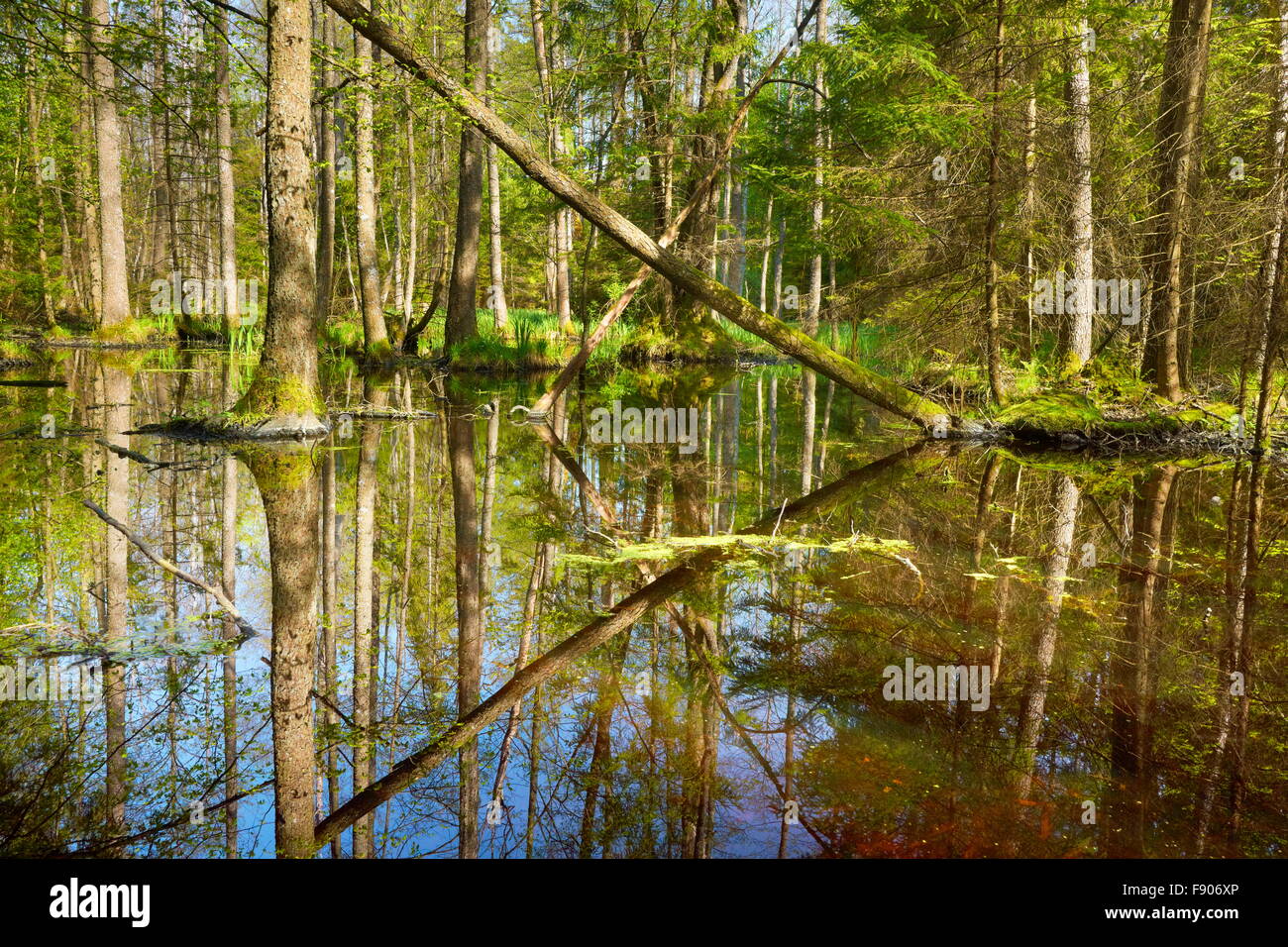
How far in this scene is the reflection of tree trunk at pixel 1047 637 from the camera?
113 inches

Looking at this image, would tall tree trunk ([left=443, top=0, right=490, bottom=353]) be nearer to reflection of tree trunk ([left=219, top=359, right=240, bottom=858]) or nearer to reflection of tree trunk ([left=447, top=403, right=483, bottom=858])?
reflection of tree trunk ([left=447, top=403, right=483, bottom=858])

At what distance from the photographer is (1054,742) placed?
2.93m

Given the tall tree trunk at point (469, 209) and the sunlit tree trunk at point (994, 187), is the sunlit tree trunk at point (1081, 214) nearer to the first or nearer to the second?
the sunlit tree trunk at point (994, 187)

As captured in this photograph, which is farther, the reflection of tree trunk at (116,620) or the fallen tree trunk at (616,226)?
the fallen tree trunk at (616,226)

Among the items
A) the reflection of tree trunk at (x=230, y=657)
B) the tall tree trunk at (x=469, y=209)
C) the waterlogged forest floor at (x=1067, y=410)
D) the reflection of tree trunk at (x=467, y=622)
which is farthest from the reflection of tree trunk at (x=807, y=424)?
the tall tree trunk at (x=469, y=209)

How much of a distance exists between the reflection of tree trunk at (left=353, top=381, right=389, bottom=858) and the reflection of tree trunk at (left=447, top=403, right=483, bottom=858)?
27cm

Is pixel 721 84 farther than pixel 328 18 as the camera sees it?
No

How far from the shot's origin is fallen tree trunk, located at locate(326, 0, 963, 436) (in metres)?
8.41

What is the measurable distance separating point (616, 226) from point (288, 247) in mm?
3220

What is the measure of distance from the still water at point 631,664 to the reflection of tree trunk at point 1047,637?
21 mm

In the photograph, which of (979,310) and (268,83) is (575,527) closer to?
(268,83)

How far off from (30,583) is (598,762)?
3.30 meters

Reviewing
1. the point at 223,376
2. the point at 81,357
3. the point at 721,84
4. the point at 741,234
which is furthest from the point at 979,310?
the point at 81,357
